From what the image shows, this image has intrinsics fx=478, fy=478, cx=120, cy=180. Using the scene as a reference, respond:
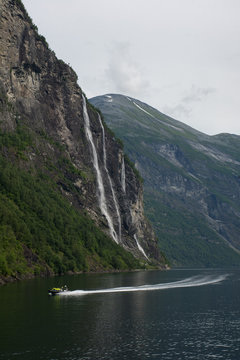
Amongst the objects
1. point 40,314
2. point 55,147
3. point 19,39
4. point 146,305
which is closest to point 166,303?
point 146,305

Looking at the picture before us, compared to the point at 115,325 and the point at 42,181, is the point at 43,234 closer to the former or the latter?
the point at 42,181

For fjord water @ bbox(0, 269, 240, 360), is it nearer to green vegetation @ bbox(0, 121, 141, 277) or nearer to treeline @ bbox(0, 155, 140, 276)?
treeline @ bbox(0, 155, 140, 276)

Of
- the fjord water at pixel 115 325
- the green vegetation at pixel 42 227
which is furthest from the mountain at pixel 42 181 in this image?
the fjord water at pixel 115 325

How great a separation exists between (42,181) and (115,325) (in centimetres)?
10608

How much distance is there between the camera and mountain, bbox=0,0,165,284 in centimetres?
12594

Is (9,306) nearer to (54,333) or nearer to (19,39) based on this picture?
(54,333)

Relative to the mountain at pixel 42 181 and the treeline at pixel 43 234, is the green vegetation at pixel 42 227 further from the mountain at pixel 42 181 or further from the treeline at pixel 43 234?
the mountain at pixel 42 181

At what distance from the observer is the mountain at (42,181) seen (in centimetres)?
12594

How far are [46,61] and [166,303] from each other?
457 ft

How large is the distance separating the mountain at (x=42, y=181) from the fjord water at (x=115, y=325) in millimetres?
31225

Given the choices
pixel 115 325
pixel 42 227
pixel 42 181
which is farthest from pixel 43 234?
pixel 115 325

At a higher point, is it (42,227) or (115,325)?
(42,227)

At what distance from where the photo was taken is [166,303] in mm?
82875

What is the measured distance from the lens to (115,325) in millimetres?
60938
